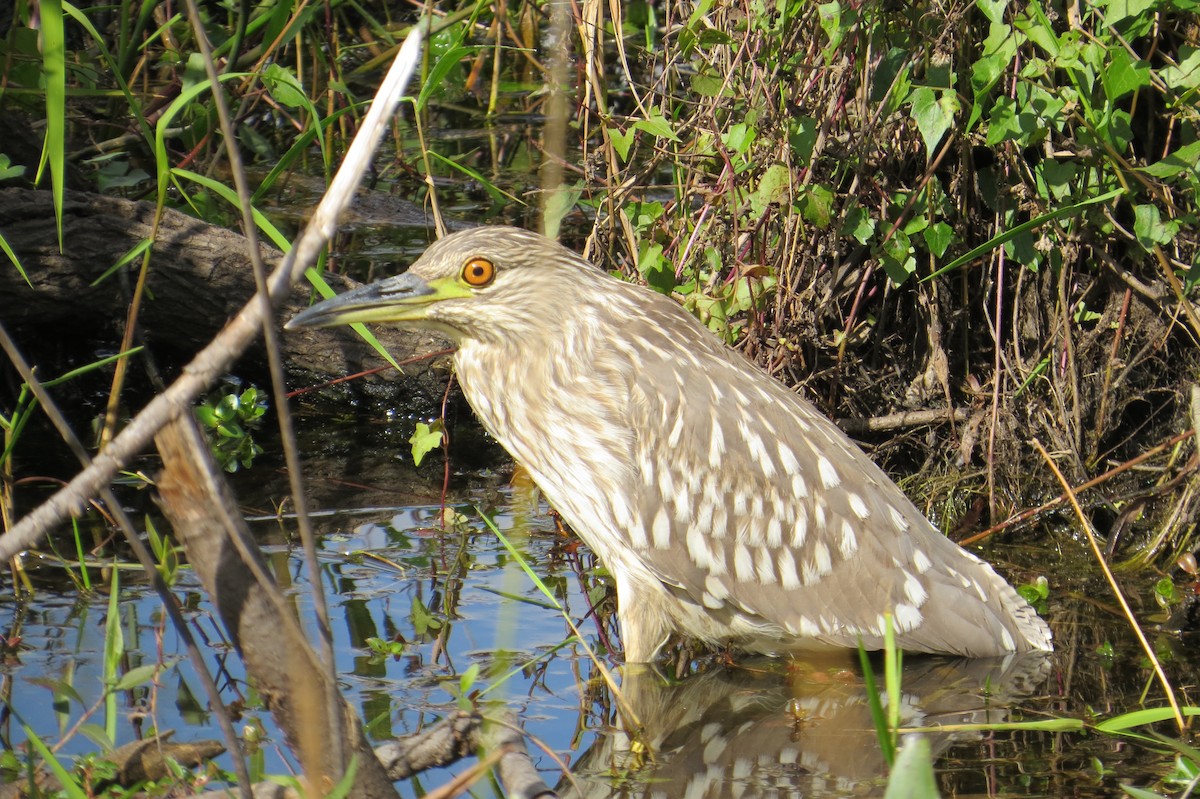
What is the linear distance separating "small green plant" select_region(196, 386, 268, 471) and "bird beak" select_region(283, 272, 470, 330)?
1.38 metres

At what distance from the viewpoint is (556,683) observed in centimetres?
414

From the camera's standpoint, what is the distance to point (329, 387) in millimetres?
6246

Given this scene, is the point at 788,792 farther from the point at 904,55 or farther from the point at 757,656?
the point at 904,55

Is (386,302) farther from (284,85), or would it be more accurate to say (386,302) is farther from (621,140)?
(284,85)

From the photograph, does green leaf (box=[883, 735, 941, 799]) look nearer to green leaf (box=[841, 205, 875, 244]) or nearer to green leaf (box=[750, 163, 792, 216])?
green leaf (box=[750, 163, 792, 216])

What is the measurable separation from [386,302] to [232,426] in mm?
1573

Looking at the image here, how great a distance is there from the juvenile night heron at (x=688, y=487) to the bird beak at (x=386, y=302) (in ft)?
0.10

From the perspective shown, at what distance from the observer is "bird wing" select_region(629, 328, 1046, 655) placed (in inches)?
167

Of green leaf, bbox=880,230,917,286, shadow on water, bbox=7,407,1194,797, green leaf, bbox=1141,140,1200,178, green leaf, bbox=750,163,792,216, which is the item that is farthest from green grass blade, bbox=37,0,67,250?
green leaf, bbox=1141,140,1200,178

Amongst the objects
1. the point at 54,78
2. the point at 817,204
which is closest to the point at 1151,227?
the point at 817,204

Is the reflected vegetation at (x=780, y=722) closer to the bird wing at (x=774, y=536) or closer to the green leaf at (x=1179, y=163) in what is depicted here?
the bird wing at (x=774, y=536)

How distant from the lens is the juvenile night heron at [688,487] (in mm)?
4223

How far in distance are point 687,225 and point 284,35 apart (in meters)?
1.99

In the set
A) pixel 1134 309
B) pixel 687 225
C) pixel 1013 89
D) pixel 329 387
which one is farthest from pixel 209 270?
pixel 1134 309
